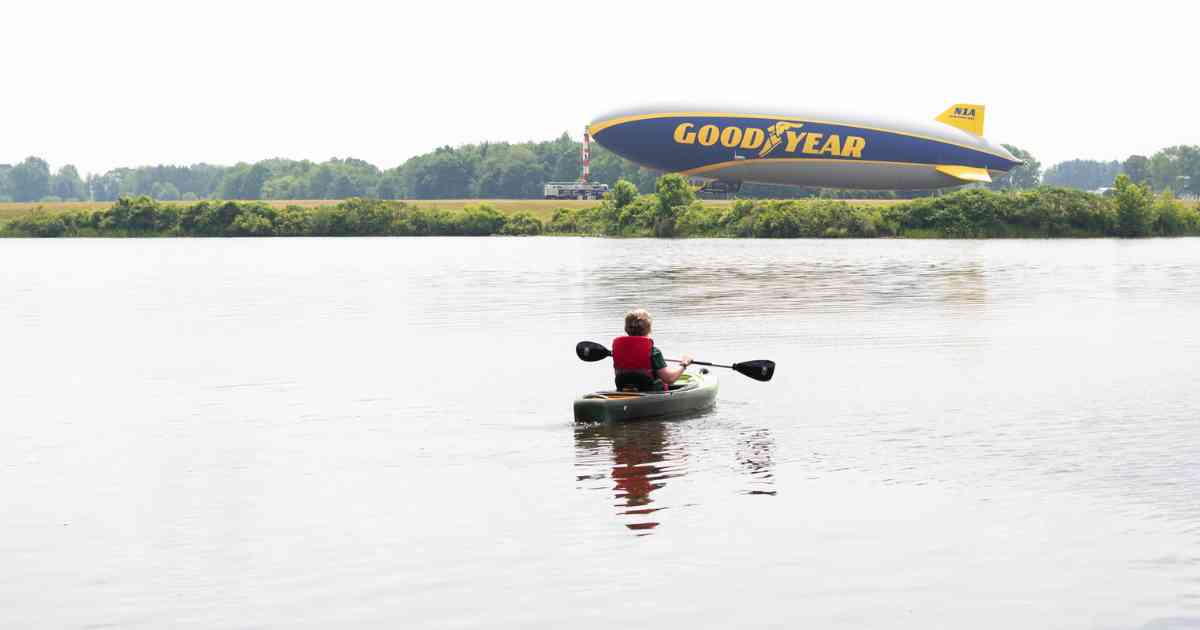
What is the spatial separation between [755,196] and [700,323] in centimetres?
11353

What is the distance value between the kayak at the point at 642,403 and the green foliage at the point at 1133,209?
11163 centimetres

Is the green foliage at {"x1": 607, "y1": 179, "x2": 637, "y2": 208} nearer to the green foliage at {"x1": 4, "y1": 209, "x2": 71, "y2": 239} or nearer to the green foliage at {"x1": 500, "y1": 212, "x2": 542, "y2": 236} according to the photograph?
the green foliage at {"x1": 500, "y1": 212, "x2": 542, "y2": 236}

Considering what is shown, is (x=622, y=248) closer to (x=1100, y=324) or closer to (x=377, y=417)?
(x=1100, y=324)

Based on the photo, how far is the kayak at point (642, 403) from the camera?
19.7m

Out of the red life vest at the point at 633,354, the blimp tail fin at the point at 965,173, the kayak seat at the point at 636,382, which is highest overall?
the blimp tail fin at the point at 965,173

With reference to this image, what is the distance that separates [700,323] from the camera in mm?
37969

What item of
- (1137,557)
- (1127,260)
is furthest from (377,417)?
(1127,260)

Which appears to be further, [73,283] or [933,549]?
[73,283]

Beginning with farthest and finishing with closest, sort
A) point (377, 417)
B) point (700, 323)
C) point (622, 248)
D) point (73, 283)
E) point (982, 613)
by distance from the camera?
point (622, 248) → point (73, 283) → point (700, 323) → point (377, 417) → point (982, 613)

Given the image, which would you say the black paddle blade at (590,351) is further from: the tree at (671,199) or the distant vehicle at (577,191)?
the distant vehicle at (577,191)

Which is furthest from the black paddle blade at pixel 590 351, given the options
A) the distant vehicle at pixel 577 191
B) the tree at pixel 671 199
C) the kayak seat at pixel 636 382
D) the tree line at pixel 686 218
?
the distant vehicle at pixel 577 191

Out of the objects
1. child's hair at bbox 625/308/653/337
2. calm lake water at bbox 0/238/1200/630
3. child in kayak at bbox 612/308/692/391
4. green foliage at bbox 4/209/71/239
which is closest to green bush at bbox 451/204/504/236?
green foliage at bbox 4/209/71/239

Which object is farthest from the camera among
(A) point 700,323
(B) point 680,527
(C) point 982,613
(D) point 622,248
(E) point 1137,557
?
(D) point 622,248

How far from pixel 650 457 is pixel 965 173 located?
133m
